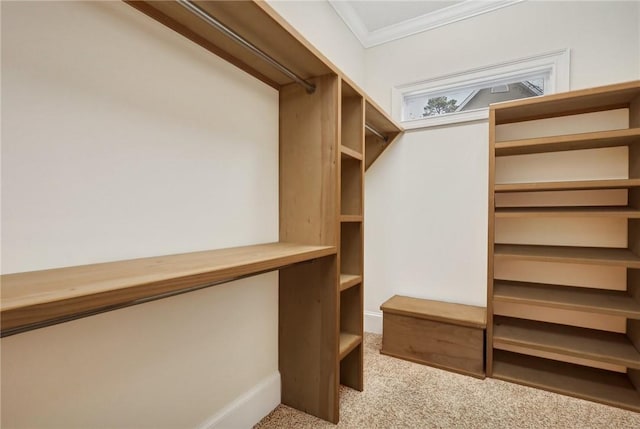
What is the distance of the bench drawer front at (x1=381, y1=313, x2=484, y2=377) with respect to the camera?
6.33 ft

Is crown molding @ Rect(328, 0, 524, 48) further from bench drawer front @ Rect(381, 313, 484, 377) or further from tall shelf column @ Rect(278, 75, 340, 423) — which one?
bench drawer front @ Rect(381, 313, 484, 377)

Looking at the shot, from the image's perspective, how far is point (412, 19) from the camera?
243cm

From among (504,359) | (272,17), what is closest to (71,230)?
(272,17)

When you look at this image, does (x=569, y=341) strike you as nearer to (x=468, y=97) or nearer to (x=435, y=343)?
(x=435, y=343)

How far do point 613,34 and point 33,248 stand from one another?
305cm

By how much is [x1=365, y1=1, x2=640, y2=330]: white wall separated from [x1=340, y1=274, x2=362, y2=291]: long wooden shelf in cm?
95

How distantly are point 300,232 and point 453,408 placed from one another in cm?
124

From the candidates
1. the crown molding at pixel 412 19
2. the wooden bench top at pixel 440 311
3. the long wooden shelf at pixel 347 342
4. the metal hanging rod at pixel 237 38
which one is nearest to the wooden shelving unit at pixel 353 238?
the long wooden shelf at pixel 347 342

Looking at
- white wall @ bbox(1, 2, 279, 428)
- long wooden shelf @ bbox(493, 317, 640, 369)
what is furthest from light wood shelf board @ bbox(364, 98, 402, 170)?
long wooden shelf @ bbox(493, 317, 640, 369)

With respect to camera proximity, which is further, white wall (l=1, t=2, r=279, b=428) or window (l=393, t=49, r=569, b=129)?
window (l=393, t=49, r=569, b=129)

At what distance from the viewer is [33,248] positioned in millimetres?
767

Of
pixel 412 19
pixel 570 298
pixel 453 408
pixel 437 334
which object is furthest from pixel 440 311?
pixel 412 19

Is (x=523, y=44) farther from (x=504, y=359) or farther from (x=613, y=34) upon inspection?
(x=504, y=359)

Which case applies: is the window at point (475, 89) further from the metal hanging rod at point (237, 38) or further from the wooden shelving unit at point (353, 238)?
the metal hanging rod at point (237, 38)
